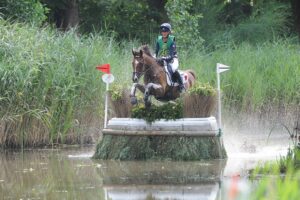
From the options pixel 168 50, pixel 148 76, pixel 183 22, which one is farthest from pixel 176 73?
pixel 183 22

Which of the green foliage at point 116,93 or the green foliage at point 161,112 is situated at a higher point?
the green foliage at point 116,93

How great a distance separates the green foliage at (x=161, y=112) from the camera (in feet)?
52.7

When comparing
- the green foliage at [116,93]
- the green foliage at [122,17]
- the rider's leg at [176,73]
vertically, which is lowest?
the green foliage at [116,93]

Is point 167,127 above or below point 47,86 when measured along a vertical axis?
below

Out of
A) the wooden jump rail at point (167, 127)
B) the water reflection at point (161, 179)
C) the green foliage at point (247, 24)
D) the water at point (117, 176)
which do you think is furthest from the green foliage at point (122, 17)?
the water reflection at point (161, 179)

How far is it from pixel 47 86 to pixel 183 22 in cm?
1033

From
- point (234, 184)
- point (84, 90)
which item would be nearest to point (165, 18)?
point (84, 90)

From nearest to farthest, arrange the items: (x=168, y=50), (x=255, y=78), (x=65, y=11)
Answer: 1. (x=168, y=50)
2. (x=255, y=78)
3. (x=65, y=11)

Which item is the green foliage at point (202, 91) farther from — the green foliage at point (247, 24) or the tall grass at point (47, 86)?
the green foliage at point (247, 24)

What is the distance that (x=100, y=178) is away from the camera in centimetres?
1337

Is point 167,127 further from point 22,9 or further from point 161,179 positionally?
point 22,9

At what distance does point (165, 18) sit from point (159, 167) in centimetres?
2004

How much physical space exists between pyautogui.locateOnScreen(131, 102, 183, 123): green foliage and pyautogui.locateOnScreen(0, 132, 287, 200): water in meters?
0.88

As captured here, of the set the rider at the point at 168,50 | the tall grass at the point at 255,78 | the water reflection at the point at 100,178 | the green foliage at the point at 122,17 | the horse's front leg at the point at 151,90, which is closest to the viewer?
the water reflection at the point at 100,178
